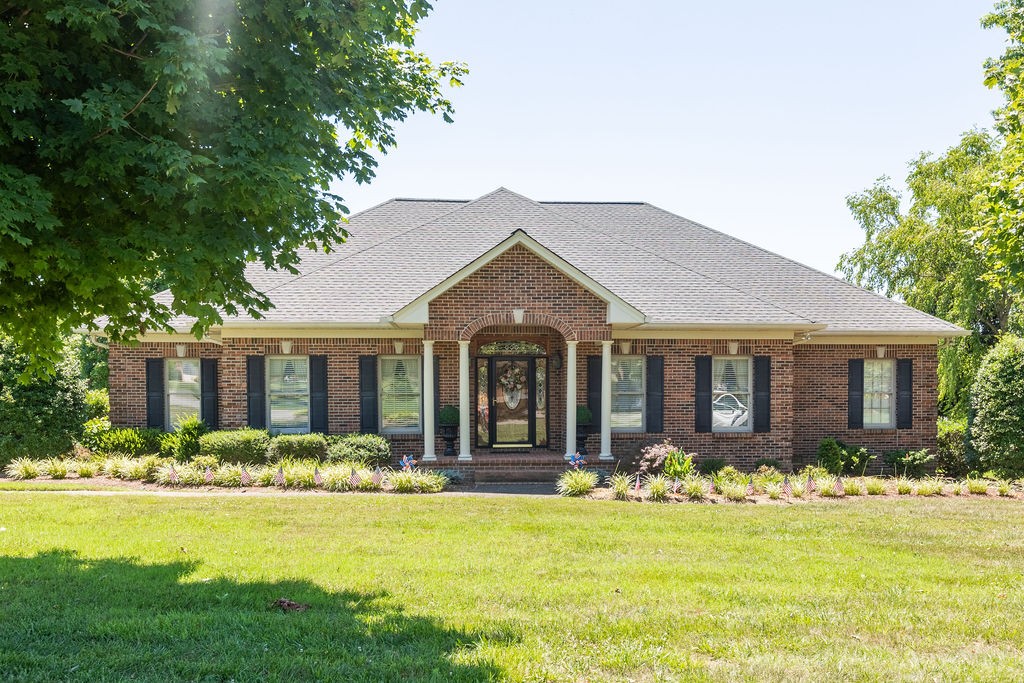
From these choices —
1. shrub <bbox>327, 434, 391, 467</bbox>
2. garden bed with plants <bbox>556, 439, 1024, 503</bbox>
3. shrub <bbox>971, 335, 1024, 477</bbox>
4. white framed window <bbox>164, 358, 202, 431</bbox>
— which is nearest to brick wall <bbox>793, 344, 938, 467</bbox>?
shrub <bbox>971, 335, 1024, 477</bbox>

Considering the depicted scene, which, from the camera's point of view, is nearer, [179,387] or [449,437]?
[449,437]

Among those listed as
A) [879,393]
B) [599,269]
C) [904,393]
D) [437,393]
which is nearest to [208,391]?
[437,393]

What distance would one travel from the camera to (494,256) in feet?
51.5

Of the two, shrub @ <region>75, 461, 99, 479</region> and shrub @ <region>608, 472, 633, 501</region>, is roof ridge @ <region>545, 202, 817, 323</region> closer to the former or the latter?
shrub @ <region>608, 472, 633, 501</region>

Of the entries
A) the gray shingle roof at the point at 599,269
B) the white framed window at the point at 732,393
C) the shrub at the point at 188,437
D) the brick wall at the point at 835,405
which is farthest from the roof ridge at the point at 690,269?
the shrub at the point at 188,437

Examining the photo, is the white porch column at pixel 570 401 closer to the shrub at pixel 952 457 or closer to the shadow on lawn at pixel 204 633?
the shrub at pixel 952 457

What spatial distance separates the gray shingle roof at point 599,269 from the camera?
1728cm

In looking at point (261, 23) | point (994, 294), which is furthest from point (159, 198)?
point (994, 294)

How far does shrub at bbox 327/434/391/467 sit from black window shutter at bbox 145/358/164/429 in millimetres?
4629

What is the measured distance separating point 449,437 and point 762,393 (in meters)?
7.05

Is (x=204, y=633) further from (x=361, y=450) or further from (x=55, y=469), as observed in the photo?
(x=55, y=469)

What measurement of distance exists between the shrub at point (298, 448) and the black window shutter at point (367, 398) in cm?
130

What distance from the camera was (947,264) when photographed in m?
28.8

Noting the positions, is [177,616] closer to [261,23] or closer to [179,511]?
[261,23]
